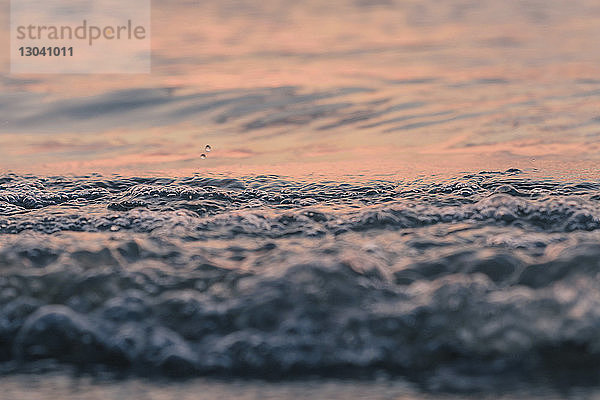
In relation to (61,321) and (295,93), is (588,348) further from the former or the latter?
(295,93)

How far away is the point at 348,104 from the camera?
6.20 m

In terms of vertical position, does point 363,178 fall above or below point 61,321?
above

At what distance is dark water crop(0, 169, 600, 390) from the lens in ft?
6.43

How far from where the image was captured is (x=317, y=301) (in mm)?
2150

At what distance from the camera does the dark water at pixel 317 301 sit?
77.1 inches

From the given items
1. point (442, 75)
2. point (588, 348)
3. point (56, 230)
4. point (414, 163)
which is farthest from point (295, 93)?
point (588, 348)

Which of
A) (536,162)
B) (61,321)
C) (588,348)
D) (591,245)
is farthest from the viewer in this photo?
(536,162)

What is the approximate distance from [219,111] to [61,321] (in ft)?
13.7

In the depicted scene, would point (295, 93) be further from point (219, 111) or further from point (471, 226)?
point (471, 226)

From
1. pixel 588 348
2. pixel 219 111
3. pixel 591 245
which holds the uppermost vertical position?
pixel 219 111

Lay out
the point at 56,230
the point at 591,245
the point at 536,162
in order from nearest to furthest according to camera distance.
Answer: the point at 591,245 → the point at 56,230 → the point at 536,162

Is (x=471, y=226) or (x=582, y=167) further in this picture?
(x=582, y=167)

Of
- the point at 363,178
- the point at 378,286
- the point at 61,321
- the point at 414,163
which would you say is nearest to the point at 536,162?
the point at 414,163

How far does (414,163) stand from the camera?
4.83 metres
